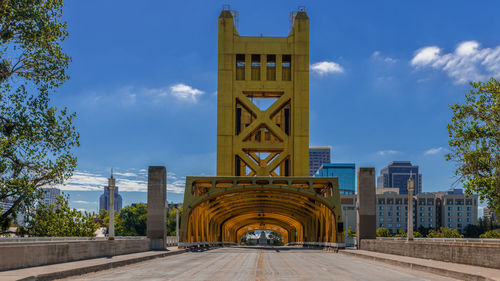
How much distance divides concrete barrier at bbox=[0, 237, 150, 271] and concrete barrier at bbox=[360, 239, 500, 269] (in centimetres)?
1415

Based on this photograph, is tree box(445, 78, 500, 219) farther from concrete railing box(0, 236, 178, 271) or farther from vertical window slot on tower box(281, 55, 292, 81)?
vertical window slot on tower box(281, 55, 292, 81)

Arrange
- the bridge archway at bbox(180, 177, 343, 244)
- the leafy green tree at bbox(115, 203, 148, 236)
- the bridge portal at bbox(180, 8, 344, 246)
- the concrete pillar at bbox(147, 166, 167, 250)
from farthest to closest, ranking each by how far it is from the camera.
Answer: the leafy green tree at bbox(115, 203, 148, 236) < the bridge portal at bbox(180, 8, 344, 246) < the bridge archway at bbox(180, 177, 343, 244) < the concrete pillar at bbox(147, 166, 167, 250)

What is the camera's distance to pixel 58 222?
43750 millimetres

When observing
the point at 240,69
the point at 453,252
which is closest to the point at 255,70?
the point at 240,69

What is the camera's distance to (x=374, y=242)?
110 ft

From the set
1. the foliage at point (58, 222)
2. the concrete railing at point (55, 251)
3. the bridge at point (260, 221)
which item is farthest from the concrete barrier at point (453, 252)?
the foliage at point (58, 222)

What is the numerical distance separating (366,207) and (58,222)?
2510 cm

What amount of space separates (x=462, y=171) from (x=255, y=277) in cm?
1531

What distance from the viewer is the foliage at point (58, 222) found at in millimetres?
37594

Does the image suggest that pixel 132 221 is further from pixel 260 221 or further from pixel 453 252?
pixel 453 252

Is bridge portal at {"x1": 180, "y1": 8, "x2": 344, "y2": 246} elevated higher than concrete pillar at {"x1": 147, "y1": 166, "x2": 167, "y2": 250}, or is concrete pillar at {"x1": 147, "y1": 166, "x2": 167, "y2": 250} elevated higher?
bridge portal at {"x1": 180, "y1": 8, "x2": 344, "y2": 246}

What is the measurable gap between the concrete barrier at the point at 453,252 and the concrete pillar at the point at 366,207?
23.5 ft

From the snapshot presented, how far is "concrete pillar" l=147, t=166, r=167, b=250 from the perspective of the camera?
36.8 m

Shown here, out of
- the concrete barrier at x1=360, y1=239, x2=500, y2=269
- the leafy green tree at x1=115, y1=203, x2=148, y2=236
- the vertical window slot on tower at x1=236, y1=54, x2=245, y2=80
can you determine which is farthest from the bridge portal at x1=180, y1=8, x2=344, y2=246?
the leafy green tree at x1=115, y1=203, x2=148, y2=236
